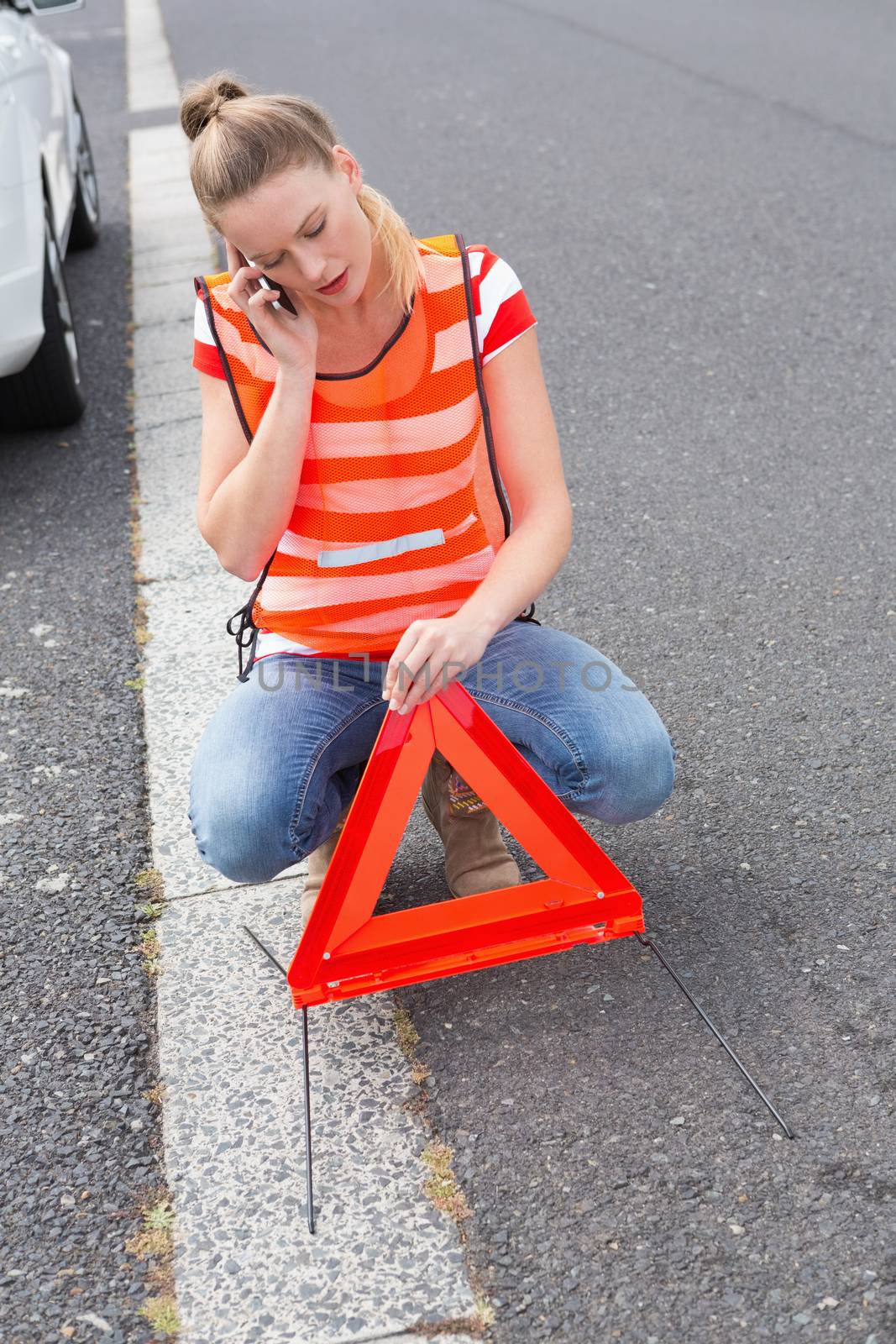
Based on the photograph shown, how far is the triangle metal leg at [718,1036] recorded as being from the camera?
2.08 metres

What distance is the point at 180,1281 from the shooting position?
192 cm

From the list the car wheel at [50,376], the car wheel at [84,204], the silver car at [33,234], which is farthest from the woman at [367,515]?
the car wheel at [84,204]

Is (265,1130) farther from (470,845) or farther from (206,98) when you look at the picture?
(206,98)

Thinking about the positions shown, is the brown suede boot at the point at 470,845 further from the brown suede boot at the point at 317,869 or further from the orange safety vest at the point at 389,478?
the orange safety vest at the point at 389,478

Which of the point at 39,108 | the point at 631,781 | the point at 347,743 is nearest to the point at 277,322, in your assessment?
the point at 347,743

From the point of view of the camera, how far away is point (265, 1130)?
85.7 inches

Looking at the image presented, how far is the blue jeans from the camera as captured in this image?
2359 millimetres

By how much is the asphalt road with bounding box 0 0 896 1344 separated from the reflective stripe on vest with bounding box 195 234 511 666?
58cm

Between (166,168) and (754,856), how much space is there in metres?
6.79

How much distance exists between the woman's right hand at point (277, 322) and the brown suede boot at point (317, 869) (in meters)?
0.80

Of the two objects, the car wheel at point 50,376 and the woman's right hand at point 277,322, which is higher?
the woman's right hand at point 277,322

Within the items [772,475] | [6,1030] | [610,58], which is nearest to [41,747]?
[6,1030]

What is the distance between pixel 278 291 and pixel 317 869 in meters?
1.03

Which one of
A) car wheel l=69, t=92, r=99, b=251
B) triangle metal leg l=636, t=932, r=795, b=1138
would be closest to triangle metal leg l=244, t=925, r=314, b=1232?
triangle metal leg l=636, t=932, r=795, b=1138
